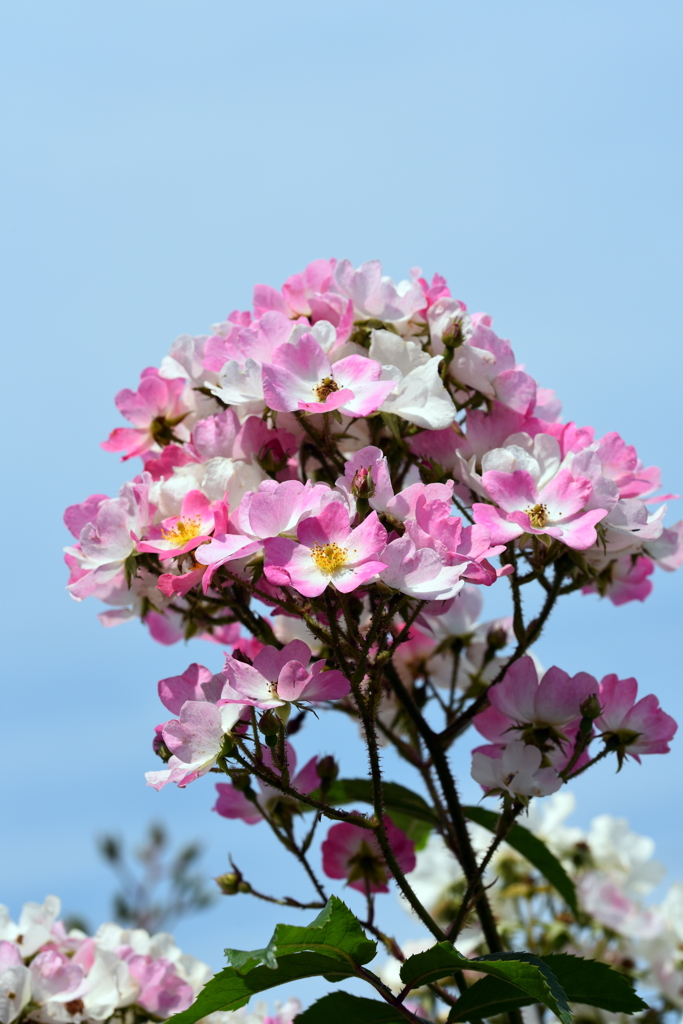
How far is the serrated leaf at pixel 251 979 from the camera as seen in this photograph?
1.29 metres

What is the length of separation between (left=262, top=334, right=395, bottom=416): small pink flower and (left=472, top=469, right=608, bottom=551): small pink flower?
0.25 m

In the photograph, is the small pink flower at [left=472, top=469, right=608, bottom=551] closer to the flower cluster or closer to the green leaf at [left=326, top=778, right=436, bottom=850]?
the flower cluster

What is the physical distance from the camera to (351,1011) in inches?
56.1

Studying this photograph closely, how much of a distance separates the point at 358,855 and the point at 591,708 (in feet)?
2.37

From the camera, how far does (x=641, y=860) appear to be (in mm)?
4039

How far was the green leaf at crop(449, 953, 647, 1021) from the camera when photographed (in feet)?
4.62

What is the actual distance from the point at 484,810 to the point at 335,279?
1.15m

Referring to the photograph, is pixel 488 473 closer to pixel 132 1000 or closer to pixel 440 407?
pixel 440 407

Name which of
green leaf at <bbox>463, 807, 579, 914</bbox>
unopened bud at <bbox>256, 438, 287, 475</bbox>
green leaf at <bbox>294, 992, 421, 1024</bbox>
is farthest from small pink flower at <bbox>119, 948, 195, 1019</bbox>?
unopened bud at <bbox>256, 438, 287, 475</bbox>

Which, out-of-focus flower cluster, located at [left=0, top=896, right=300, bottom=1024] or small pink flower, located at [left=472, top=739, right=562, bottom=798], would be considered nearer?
small pink flower, located at [left=472, top=739, right=562, bottom=798]

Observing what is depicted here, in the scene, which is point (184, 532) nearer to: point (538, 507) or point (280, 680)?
point (280, 680)

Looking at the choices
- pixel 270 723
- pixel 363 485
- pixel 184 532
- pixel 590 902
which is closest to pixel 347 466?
pixel 363 485

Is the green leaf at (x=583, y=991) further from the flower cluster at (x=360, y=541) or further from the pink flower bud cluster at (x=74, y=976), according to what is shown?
the pink flower bud cluster at (x=74, y=976)

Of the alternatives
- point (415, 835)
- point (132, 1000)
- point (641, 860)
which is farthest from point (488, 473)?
point (641, 860)
